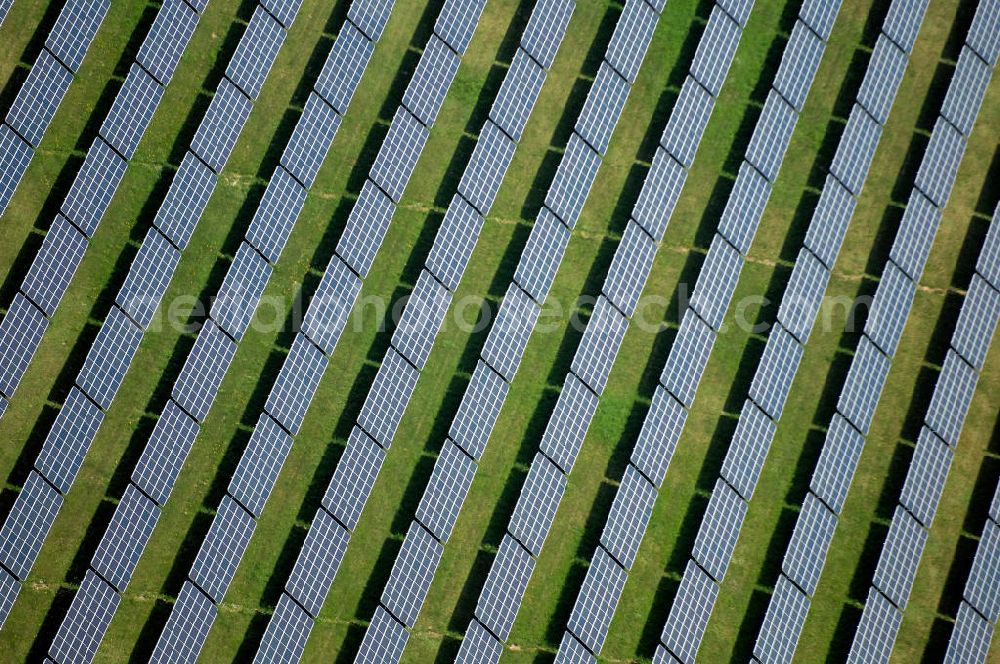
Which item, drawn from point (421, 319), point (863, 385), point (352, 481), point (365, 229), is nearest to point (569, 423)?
point (421, 319)

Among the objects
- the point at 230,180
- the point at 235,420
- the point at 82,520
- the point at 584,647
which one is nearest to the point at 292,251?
the point at 230,180

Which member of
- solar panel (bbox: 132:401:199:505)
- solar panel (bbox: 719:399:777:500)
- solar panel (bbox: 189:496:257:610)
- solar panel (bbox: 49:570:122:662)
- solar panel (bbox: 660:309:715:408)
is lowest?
solar panel (bbox: 49:570:122:662)

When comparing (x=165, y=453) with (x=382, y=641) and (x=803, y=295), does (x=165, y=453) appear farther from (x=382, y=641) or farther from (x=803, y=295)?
(x=803, y=295)

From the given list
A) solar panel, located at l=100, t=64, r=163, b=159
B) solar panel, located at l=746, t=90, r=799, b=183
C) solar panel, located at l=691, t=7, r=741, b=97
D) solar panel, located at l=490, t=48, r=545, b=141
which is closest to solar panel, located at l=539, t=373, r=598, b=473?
solar panel, located at l=490, t=48, r=545, b=141

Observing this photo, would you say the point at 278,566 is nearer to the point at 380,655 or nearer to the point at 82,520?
the point at 380,655

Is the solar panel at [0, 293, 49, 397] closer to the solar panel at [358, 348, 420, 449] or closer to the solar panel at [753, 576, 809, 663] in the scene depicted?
the solar panel at [358, 348, 420, 449]

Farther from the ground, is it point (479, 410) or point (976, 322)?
point (976, 322)

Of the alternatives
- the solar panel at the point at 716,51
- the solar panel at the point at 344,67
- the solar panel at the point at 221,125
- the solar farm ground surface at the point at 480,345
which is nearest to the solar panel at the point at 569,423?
the solar farm ground surface at the point at 480,345
